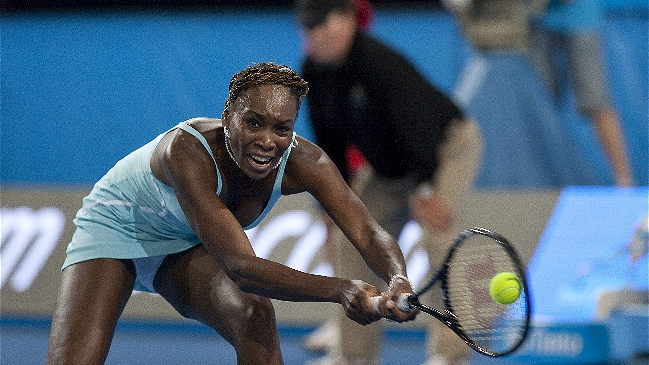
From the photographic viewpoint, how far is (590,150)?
7938 millimetres

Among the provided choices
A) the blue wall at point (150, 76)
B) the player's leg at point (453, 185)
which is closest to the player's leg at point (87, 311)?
the player's leg at point (453, 185)

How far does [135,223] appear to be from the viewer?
368cm

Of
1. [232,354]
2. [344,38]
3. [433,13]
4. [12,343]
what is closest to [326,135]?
[344,38]

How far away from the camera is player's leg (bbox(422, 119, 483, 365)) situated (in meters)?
5.43

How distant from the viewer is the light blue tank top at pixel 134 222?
3602 millimetres

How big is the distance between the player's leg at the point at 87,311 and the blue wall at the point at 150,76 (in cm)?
461

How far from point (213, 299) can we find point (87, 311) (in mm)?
408

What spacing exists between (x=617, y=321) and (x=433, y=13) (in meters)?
3.43

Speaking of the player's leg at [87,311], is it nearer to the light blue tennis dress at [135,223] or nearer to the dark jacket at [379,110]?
the light blue tennis dress at [135,223]

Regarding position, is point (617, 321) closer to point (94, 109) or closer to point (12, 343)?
point (12, 343)

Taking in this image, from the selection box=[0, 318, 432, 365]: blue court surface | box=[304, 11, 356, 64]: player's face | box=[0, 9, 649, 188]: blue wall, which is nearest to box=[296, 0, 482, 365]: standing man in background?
box=[304, 11, 356, 64]: player's face

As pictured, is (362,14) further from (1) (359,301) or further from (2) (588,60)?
(1) (359,301)

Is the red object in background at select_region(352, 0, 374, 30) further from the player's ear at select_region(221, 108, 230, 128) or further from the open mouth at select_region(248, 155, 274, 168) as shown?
the open mouth at select_region(248, 155, 274, 168)

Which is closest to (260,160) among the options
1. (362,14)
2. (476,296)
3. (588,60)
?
(476,296)
